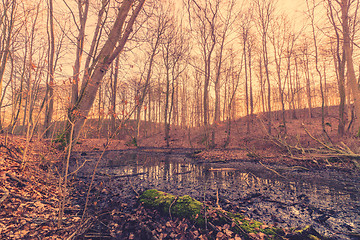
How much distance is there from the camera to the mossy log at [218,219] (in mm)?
2904

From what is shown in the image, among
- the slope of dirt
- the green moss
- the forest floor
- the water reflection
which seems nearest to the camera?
the forest floor

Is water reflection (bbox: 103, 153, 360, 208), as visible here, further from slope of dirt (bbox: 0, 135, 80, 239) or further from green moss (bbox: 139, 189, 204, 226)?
slope of dirt (bbox: 0, 135, 80, 239)

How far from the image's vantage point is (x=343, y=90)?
12.4 m

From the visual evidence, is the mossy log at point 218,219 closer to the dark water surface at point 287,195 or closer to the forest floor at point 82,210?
the forest floor at point 82,210

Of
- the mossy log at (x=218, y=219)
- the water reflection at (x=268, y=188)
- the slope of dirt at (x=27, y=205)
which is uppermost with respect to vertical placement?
the slope of dirt at (x=27, y=205)

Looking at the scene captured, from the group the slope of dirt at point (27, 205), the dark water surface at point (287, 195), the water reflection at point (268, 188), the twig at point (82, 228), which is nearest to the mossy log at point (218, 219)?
the dark water surface at point (287, 195)

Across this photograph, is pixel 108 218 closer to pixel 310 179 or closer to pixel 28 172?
pixel 28 172

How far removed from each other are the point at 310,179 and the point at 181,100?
105 ft

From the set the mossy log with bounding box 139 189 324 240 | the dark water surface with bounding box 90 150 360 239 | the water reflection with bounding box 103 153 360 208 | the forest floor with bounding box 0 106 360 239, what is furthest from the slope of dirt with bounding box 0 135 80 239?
the water reflection with bounding box 103 153 360 208

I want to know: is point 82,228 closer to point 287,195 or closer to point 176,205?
point 176,205

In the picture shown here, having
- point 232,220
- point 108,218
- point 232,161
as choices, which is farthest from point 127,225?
point 232,161

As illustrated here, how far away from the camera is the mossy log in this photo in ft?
9.53

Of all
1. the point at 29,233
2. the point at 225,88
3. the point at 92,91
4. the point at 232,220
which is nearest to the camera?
the point at 29,233

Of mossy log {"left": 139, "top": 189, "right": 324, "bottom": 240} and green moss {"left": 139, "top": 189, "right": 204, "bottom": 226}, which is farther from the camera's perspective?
green moss {"left": 139, "top": 189, "right": 204, "bottom": 226}
